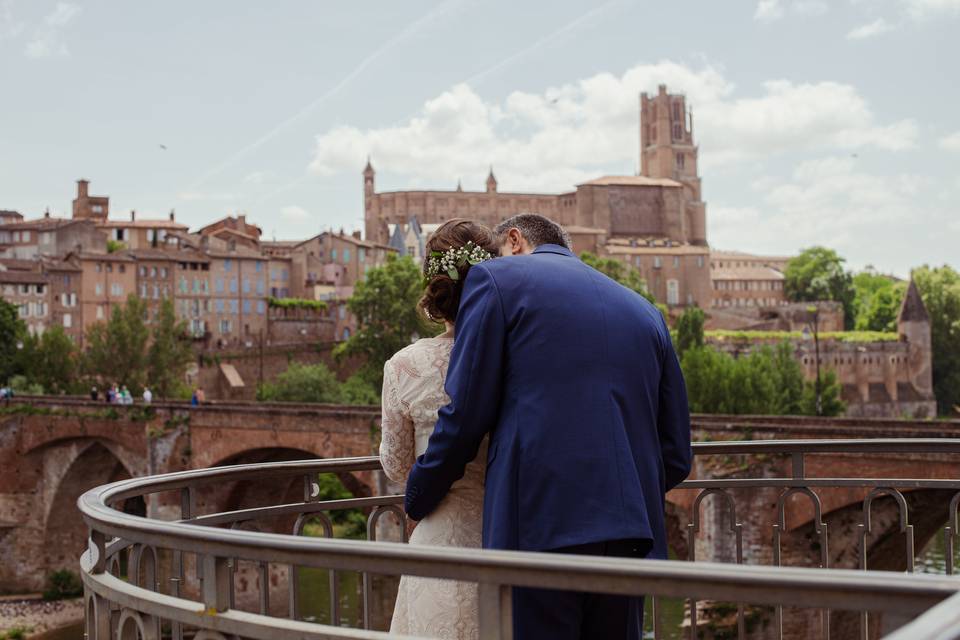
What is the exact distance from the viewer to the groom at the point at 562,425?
9.27 feet

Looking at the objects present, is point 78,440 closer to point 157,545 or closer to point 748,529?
point 748,529

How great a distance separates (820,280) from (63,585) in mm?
79549

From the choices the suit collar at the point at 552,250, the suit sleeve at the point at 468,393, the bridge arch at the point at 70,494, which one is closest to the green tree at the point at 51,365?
the bridge arch at the point at 70,494

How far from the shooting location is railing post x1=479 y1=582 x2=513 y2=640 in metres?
2.10

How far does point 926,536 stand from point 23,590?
27547 millimetres

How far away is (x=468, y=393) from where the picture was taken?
Result: 2.98m

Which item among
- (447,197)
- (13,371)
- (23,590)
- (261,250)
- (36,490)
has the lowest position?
(23,590)

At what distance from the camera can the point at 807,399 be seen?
163ft

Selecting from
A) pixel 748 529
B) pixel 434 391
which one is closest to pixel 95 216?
pixel 748 529

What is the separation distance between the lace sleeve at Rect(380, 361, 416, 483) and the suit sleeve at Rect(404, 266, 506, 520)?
191 mm

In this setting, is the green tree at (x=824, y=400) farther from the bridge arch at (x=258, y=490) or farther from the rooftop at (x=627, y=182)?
the rooftop at (x=627, y=182)

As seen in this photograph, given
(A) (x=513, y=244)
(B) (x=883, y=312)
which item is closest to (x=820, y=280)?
(B) (x=883, y=312)

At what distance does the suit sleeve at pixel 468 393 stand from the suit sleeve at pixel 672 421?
517mm

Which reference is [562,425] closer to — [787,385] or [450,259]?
[450,259]
